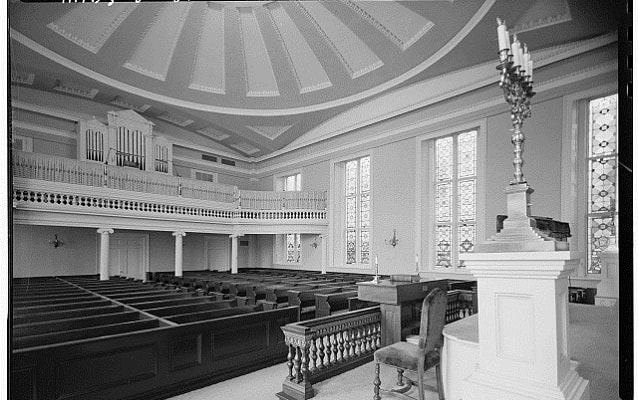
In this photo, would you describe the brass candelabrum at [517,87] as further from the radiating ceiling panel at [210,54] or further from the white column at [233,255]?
the white column at [233,255]

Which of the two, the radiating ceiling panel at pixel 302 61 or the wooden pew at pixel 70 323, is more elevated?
the radiating ceiling panel at pixel 302 61

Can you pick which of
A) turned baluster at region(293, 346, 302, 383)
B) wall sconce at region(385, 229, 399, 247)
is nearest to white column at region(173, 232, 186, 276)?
turned baluster at region(293, 346, 302, 383)

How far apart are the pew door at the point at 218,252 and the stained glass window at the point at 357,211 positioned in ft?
4.65

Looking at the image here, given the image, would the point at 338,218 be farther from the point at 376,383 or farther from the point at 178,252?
the point at 178,252

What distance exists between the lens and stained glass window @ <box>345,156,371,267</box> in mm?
3359

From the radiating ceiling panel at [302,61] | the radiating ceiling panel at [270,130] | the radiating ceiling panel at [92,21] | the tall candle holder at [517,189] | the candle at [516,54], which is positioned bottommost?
the tall candle holder at [517,189]

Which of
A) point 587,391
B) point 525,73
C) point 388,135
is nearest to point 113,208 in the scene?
point 388,135

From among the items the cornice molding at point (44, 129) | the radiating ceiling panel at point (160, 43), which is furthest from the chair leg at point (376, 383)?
the cornice molding at point (44, 129)

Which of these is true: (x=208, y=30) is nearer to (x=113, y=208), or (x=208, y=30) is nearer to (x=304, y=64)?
(x=304, y=64)

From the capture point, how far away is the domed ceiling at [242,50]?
9.05ft

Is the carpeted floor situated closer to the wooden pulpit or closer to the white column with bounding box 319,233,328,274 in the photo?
the wooden pulpit

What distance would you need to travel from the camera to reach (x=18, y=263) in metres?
2.80

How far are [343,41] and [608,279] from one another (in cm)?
239

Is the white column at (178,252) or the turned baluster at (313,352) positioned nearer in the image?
the turned baluster at (313,352)
